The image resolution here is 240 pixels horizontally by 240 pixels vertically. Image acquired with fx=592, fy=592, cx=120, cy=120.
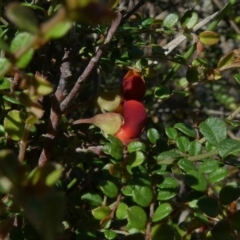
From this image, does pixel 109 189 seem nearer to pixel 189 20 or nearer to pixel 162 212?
pixel 162 212

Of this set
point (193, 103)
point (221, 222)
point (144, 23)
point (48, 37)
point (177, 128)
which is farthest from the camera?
point (193, 103)

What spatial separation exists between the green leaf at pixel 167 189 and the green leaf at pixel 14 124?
0.19 meters

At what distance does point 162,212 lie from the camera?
72 cm

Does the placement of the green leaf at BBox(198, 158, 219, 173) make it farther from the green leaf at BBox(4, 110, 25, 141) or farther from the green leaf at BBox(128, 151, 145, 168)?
the green leaf at BBox(4, 110, 25, 141)

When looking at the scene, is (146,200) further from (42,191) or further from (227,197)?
(42,191)

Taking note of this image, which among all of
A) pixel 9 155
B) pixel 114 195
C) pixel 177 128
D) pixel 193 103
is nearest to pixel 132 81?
pixel 177 128

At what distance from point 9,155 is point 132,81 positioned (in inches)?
19.3

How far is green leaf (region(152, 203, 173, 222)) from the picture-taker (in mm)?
713

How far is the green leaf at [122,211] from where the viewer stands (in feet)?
2.49

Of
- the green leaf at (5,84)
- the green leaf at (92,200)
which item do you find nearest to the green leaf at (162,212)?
the green leaf at (92,200)

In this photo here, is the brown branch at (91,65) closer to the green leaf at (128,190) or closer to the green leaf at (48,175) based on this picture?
the green leaf at (128,190)

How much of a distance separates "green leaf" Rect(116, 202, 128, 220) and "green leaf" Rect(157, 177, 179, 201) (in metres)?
0.05

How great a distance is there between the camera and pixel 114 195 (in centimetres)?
76

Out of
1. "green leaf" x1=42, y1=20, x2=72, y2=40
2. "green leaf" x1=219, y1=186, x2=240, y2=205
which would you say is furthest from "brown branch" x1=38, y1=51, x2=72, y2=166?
"green leaf" x1=42, y1=20, x2=72, y2=40
